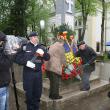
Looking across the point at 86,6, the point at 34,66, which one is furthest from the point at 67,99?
the point at 86,6

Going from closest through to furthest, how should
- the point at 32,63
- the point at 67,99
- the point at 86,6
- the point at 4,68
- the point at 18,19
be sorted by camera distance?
the point at 4,68 < the point at 32,63 < the point at 67,99 < the point at 18,19 < the point at 86,6

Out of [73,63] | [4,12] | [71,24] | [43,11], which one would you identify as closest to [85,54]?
[73,63]

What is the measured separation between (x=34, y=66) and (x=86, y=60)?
9.37 feet

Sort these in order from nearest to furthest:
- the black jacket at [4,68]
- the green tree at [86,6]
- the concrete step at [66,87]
→ the black jacket at [4,68], the concrete step at [66,87], the green tree at [86,6]

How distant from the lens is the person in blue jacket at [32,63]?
6.80 metres

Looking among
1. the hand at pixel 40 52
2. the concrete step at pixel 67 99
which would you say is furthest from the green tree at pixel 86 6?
the hand at pixel 40 52

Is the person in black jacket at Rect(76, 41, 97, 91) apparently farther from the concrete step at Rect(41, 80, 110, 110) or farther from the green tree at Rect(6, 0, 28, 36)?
the green tree at Rect(6, 0, 28, 36)

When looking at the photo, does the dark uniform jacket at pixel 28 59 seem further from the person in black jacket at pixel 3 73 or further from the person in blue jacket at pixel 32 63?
the person in black jacket at pixel 3 73

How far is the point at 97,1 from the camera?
30734mm

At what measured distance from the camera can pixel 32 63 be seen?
22.2 ft

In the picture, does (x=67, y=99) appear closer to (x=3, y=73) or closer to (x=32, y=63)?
(x=32, y=63)

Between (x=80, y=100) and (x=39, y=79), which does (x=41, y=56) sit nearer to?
(x=39, y=79)

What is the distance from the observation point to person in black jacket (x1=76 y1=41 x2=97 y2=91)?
29.9ft

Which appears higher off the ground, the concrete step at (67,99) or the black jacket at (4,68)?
the black jacket at (4,68)
